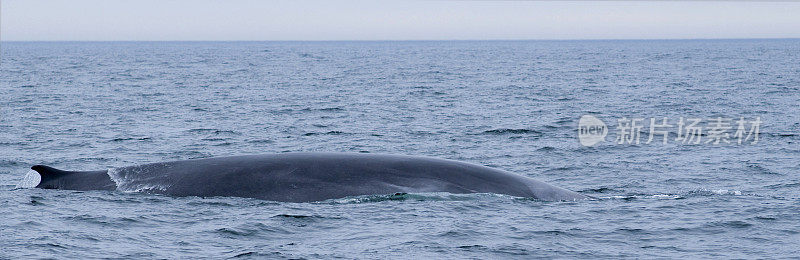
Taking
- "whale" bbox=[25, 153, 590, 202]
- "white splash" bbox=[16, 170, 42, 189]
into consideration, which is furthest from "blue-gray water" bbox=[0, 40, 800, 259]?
"white splash" bbox=[16, 170, 42, 189]

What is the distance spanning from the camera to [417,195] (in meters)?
14.4

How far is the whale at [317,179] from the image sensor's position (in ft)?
47.4

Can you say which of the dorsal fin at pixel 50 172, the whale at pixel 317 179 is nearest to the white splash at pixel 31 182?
the dorsal fin at pixel 50 172

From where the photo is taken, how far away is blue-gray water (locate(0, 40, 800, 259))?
516 inches

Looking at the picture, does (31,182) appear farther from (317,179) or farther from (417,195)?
(417,195)

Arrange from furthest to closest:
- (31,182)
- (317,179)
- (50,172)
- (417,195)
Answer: (31,182), (50,172), (317,179), (417,195)

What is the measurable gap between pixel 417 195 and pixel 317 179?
141cm

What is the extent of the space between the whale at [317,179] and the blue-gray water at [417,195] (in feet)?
0.60

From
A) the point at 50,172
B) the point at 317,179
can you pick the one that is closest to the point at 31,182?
the point at 50,172

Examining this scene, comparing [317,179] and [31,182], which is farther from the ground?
[317,179]

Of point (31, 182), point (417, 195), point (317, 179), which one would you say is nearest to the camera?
point (417, 195)

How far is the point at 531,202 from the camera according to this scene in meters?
14.9

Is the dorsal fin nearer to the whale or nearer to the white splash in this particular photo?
the whale

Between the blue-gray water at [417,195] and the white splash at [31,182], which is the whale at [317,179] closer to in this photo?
the blue-gray water at [417,195]
